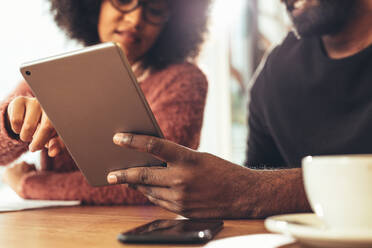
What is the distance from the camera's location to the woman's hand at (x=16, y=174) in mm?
1181

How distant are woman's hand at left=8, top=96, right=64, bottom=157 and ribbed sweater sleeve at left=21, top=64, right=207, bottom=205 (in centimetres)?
21

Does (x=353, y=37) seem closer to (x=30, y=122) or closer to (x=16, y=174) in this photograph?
(x=30, y=122)

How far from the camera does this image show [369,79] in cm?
121

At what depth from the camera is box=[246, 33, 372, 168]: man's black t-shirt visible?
1.21 metres

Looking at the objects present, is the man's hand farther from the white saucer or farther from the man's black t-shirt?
the man's black t-shirt

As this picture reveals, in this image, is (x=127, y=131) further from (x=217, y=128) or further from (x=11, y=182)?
(x=217, y=128)

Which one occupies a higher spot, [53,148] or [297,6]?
[297,6]

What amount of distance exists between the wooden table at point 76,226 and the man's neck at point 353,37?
840 millimetres

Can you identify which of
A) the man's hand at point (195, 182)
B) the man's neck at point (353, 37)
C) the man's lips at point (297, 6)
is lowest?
the man's hand at point (195, 182)

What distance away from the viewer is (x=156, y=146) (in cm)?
66

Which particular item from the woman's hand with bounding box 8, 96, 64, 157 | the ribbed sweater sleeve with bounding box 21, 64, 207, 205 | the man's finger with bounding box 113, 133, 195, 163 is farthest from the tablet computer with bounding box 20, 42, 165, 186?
the ribbed sweater sleeve with bounding box 21, 64, 207, 205

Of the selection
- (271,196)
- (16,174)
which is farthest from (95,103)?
(16,174)

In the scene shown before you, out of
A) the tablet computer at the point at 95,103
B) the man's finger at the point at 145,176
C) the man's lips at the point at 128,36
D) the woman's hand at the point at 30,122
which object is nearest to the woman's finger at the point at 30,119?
the woman's hand at the point at 30,122

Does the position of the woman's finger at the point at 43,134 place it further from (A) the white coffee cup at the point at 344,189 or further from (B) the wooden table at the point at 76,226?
(A) the white coffee cup at the point at 344,189
